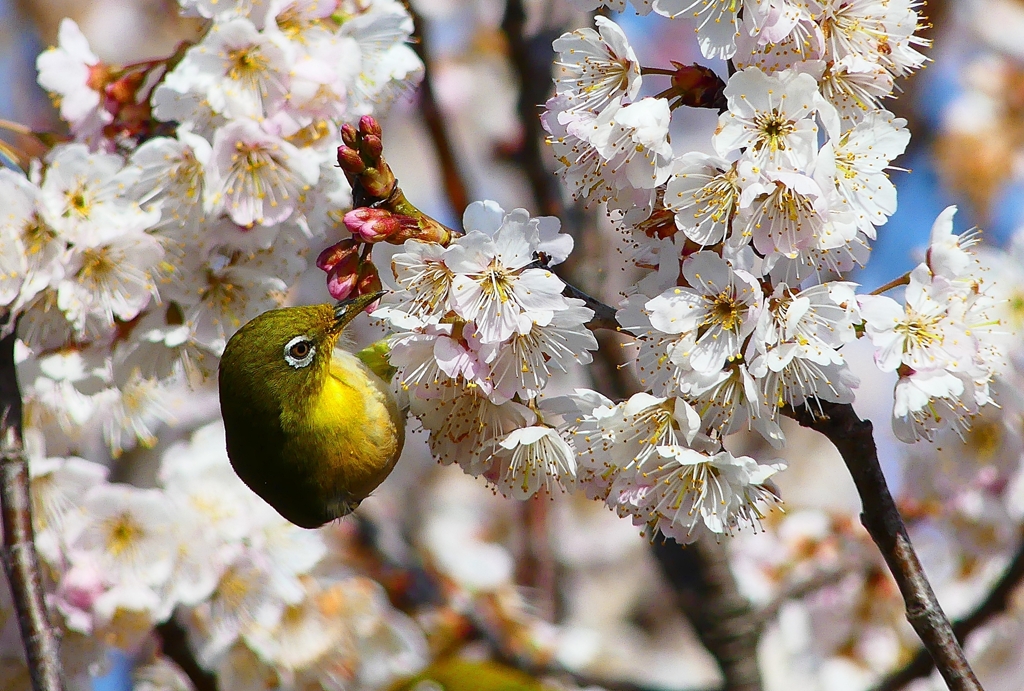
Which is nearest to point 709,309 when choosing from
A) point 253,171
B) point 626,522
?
point 253,171

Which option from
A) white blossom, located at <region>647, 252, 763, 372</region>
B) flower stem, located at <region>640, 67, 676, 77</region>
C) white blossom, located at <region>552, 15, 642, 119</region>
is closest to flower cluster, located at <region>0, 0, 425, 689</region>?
white blossom, located at <region>552, 15, 642, 119</region>

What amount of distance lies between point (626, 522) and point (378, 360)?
17.3ft

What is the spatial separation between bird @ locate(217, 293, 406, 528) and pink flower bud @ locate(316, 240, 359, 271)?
37cm

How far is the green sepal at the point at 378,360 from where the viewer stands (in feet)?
6.63

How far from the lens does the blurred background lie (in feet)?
10.4

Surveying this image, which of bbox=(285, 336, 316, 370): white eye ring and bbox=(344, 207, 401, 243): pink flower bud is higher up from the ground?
bbox=(344, 207, 401, 243): pink flower bud

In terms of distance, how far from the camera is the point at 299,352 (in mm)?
1978

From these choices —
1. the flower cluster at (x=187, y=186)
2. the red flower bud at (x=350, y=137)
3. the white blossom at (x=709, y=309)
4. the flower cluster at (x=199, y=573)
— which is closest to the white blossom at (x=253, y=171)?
the flower cluster at (x=187, y=186)

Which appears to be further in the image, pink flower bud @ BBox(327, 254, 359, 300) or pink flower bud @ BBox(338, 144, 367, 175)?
pink flower bud @ BBox(327, 254, 359, 300)

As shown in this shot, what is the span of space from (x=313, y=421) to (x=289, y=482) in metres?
0.13

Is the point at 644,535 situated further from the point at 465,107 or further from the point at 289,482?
the point at 465,107

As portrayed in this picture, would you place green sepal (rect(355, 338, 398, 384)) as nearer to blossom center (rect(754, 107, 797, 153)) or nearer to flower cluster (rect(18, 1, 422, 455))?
flower cluster (rect(18, 1, 422, 455))

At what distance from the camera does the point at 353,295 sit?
162cm

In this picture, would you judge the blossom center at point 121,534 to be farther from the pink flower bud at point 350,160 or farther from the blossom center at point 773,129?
the blossom center at point 773,129
